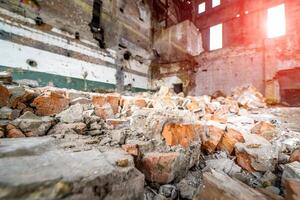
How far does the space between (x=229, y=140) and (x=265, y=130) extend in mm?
1135

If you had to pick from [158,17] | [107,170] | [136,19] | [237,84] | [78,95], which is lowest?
[107,170]

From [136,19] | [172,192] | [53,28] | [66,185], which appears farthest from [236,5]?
[66,185]

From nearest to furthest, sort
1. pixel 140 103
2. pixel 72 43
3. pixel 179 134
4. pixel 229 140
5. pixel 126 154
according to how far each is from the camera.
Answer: pixel 126 154
pixel 179 134
pixel 229 140
pixel 140 103
pixel 72 43

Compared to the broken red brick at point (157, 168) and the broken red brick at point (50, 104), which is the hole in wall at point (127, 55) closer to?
the broken red brick at point (50, 104)

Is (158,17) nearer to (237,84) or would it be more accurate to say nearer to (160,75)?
(160,75)

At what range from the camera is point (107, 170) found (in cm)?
142

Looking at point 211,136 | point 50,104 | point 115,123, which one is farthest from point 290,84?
point 50,104

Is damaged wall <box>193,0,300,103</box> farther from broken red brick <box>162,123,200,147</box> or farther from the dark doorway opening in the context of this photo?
broken red brick <box>162,123,200,147</box>

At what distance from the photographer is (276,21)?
34.9 ft

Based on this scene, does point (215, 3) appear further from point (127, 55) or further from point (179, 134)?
point (179, 134)

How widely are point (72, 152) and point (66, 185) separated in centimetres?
67

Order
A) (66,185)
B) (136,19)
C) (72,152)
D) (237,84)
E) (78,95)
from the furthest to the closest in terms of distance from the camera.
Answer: (136,19)
(237,84)
(78,95)
(72,152)
(66,185)

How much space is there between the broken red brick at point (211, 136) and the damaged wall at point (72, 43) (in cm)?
590

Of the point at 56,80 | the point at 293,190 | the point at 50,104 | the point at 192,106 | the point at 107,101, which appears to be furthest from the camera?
the point at 56,80
